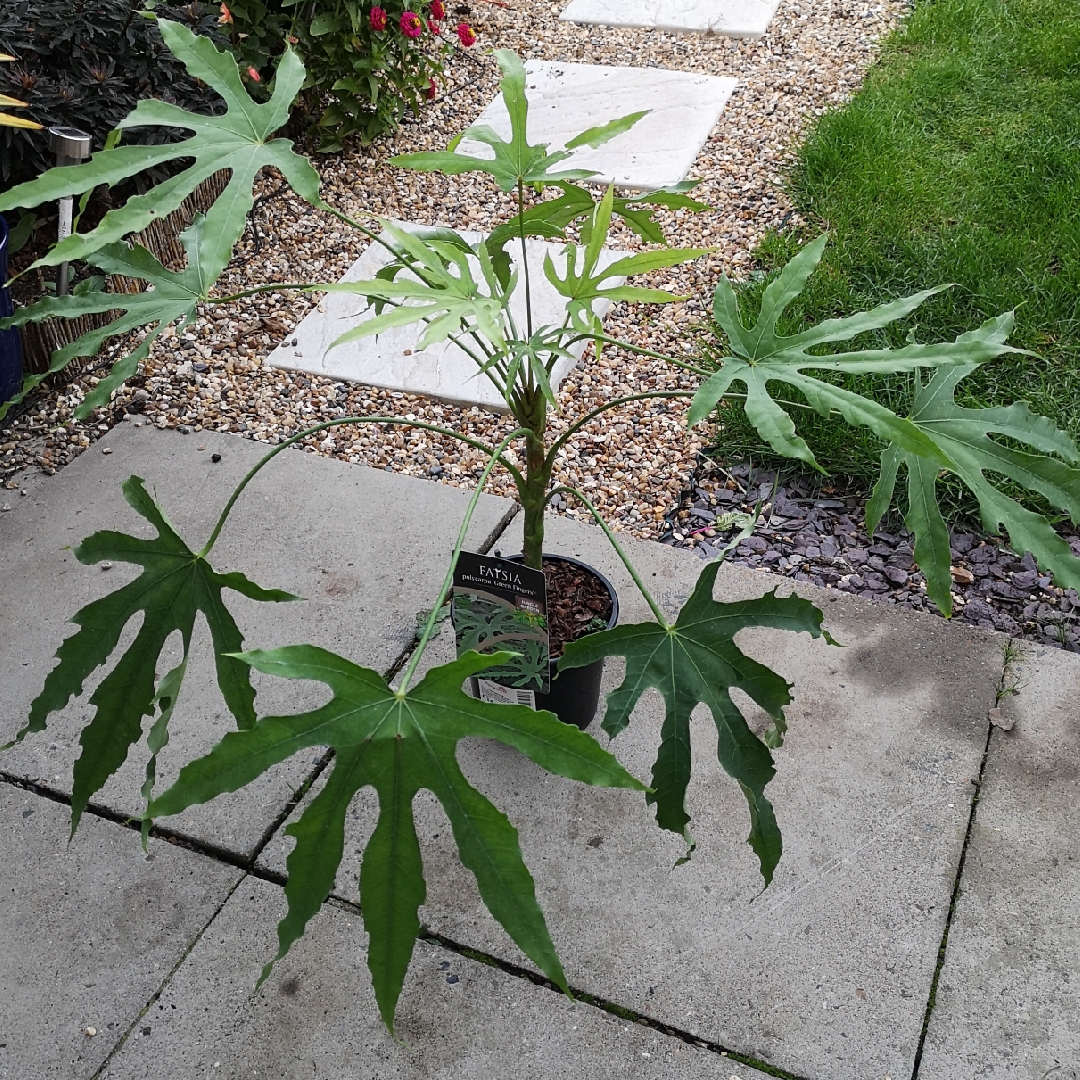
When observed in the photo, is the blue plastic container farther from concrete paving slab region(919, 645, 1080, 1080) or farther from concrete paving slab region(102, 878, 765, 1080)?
concrete paving slab region(919, 645, 1080, 1080)

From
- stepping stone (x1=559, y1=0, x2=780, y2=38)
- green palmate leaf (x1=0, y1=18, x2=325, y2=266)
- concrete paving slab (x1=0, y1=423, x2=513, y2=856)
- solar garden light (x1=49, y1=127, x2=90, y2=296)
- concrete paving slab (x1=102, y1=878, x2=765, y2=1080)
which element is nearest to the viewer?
green palmate leaf (x1=0, y1=18, x2=325, y2=266)

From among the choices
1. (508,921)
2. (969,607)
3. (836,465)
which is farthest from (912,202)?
(508,921)

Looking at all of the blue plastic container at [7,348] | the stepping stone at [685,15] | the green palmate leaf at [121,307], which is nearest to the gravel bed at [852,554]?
the green palmate leaf at [121,307]

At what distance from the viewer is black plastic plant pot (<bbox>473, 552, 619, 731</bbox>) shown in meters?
1.86

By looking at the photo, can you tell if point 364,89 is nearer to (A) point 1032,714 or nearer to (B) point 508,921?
(A) point 1032,714

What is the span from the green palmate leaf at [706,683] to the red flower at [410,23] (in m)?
2.63

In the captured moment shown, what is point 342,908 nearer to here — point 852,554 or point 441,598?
point 441,598

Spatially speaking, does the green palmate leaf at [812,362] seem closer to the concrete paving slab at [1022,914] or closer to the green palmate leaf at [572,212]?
the green palmate leaf at [572,212]

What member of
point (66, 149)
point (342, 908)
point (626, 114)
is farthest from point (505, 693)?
point (626, 114)

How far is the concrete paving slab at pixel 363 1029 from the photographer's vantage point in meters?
1.54

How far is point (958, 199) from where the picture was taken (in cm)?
325

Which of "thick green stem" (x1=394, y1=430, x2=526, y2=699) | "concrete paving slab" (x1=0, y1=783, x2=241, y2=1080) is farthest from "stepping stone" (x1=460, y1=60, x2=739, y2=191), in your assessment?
"concrete paving slab" (x1=0, y1=783, x2=241, y2=1080)

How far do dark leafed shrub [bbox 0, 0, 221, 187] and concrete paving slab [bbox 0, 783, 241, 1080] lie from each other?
1.75 m

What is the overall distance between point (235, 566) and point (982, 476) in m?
1.48
